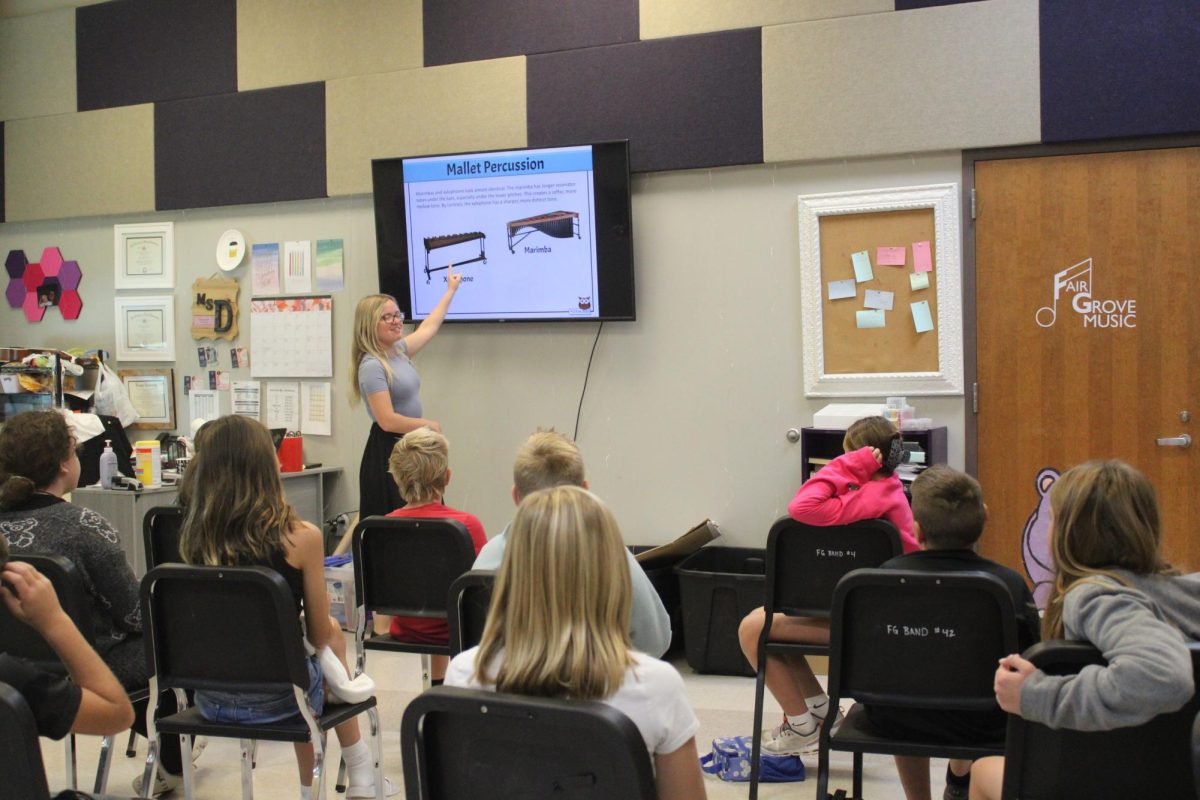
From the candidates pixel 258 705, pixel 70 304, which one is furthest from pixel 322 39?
pixel 258 705

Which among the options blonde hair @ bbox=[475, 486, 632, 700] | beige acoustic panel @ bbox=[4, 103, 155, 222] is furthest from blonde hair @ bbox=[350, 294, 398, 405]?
blonde hair @ bbox=[475, 486, 632, 700]

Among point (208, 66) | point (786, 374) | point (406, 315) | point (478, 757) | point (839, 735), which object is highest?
point (208, 66)

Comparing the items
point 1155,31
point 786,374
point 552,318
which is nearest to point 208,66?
point 552,318

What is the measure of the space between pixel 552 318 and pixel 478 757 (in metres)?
3.61

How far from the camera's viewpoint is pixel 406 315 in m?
5.13

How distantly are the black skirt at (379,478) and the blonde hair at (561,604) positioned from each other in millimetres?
3125

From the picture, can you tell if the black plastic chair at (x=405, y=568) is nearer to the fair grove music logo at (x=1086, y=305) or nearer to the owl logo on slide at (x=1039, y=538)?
the owl logo on slide at (x=1039, y=538)

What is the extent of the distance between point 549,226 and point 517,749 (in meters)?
3.70

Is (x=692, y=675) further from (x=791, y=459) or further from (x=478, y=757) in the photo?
(x=478, y=757)

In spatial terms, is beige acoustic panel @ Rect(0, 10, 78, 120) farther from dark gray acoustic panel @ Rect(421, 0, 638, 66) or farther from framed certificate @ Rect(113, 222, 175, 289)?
dark gray acoustic panel @ Rect(421, 0, 638, 66)

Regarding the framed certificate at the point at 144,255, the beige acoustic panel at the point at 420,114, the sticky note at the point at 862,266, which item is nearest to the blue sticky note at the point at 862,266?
the sticky note at the point at 862,266

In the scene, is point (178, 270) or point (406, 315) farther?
point (178, 270)

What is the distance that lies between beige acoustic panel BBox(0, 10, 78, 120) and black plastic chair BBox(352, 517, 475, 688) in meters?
4.32

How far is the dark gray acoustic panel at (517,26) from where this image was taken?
483 cm
